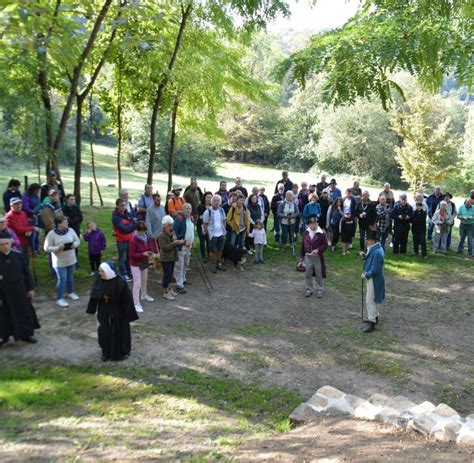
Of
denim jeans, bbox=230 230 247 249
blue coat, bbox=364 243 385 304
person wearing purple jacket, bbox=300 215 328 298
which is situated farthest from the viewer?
denim jeans, bbox=230 230 247 249

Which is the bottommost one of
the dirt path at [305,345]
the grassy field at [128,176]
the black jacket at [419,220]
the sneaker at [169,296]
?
the dirt path at [305,345]

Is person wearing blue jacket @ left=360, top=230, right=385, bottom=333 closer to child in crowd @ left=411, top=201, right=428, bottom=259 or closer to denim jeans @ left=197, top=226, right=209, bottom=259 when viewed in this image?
denim jeans @ left=197, top=226, right=209, bottom=259

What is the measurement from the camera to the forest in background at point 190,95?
17.8ft

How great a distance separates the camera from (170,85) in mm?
17141

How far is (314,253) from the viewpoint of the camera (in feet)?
35.2

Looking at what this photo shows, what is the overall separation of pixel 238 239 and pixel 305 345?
5.14 m

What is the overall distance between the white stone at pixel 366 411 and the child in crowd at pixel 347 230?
28.4 feet

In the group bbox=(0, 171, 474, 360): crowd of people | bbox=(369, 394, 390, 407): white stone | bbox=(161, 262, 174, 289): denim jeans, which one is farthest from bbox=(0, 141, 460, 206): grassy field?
bbox=(369, 394, 390, 407): white stone

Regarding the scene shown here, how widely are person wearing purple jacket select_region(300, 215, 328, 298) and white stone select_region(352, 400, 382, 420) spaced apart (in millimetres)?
5021

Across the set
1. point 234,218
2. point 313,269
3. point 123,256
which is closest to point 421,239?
point 313,269

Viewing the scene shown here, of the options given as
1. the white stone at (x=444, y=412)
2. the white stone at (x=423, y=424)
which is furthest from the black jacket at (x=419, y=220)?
the white stone at (x=423, y=424)

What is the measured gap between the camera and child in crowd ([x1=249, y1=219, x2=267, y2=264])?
1338 centimetres

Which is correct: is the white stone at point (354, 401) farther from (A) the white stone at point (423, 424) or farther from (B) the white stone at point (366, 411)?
(A) the white stone at point (423, 424)

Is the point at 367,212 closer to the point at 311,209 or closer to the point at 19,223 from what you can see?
the point at 311,209
